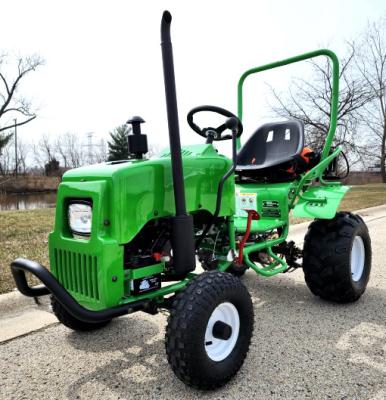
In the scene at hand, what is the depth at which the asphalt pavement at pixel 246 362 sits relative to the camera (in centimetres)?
212

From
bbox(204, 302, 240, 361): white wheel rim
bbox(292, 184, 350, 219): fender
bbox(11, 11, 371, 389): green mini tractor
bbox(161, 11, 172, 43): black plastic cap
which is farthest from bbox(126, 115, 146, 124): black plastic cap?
bbox(292, 184, 350, 219): fender

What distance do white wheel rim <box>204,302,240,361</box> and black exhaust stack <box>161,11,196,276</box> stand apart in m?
0.31

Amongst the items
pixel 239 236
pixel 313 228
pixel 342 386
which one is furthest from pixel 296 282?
pixel 342 386

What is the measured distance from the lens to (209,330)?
7.26ft

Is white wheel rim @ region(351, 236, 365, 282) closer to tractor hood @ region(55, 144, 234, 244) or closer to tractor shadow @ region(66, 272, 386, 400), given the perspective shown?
tractor shadow @ region(66, 272, 386, 400)

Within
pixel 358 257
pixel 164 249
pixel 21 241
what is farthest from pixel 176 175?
pixel 21 241

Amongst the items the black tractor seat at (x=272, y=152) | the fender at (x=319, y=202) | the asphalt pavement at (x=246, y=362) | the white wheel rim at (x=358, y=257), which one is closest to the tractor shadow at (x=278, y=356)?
the asphalt pavement at (x=246, y=362)

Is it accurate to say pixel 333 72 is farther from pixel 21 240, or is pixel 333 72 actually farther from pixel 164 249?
pixel 21 240

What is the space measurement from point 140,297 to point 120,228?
1.44ft

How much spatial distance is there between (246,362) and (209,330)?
428 millimetres

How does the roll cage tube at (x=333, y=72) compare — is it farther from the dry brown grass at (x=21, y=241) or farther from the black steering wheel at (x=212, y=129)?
the dry brown grass at (x=21, y=241)

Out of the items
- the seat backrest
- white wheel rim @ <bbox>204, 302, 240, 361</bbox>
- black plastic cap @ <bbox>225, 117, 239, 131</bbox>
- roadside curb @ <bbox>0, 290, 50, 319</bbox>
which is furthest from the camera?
the seat backrest

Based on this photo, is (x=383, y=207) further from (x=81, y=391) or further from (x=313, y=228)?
(x=81, y=391)

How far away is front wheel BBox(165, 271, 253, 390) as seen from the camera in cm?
200
